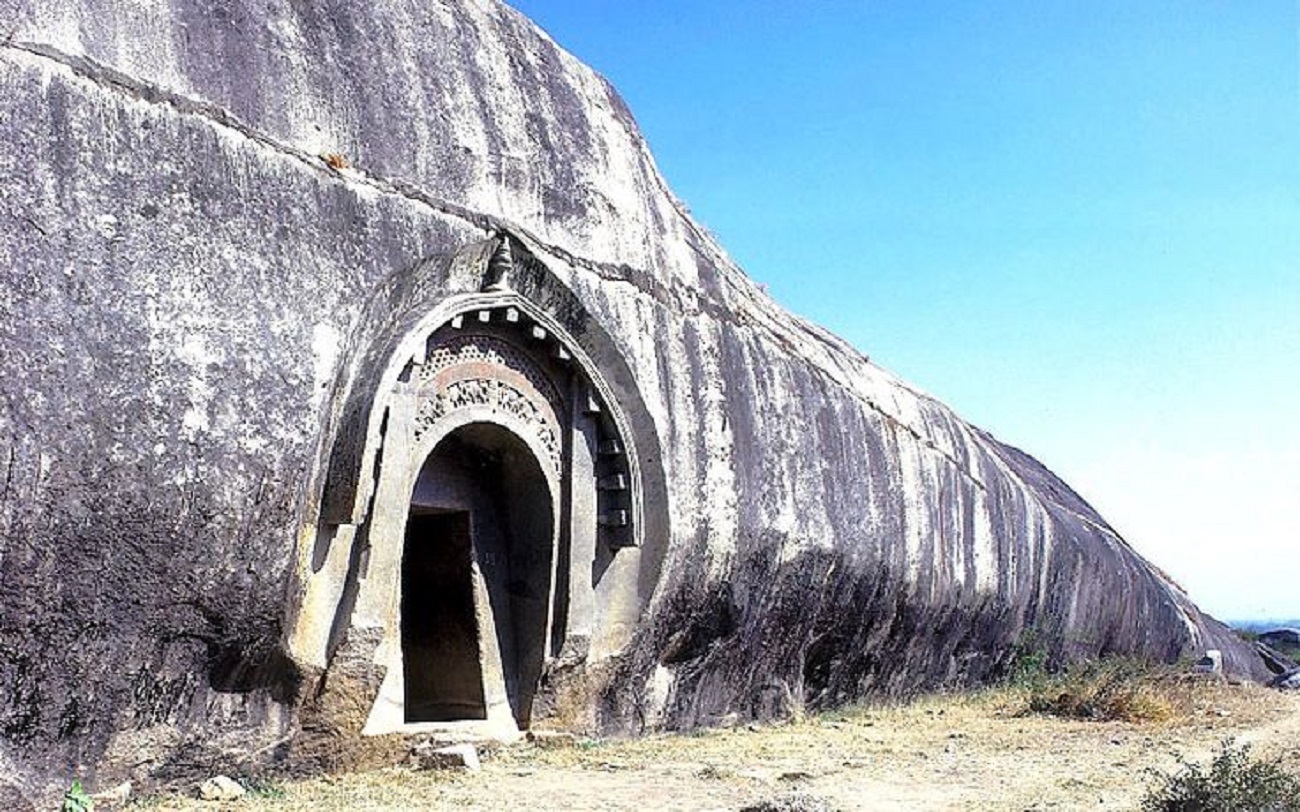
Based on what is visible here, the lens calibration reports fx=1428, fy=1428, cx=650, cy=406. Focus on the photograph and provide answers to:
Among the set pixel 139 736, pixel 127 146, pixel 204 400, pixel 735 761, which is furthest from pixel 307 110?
pixel 735 761

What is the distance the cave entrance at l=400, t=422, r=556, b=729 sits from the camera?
823 centimetres

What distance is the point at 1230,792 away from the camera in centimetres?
585

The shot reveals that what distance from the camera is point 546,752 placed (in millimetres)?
8125

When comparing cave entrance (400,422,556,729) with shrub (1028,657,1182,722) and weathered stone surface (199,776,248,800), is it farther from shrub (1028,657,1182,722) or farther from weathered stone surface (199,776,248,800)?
shrub (1028,657,1182,722)

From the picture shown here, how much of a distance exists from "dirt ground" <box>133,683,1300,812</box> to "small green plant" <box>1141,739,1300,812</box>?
636 mm

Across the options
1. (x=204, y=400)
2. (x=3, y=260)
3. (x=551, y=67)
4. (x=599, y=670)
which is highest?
(x=551, y=67)

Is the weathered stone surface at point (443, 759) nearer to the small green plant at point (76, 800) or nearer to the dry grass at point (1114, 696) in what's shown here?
the small green plant at point (76, 800)

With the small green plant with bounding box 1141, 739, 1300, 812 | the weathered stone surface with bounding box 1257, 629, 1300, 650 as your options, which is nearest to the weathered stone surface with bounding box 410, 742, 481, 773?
the small green plant with bounding box 1141, 739, 1300, 812

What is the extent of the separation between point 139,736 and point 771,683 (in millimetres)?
5645

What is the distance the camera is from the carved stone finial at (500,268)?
7.99 metres

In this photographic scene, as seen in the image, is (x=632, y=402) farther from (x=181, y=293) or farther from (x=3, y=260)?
(x=3, y=260)

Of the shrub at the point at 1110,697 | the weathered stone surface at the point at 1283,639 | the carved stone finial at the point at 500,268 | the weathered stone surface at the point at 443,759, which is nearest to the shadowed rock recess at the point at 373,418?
the carved stone finial at the point at 500,268

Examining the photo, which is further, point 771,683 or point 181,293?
point 771,683

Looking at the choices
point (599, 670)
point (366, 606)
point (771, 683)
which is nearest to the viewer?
point (366, 606)
